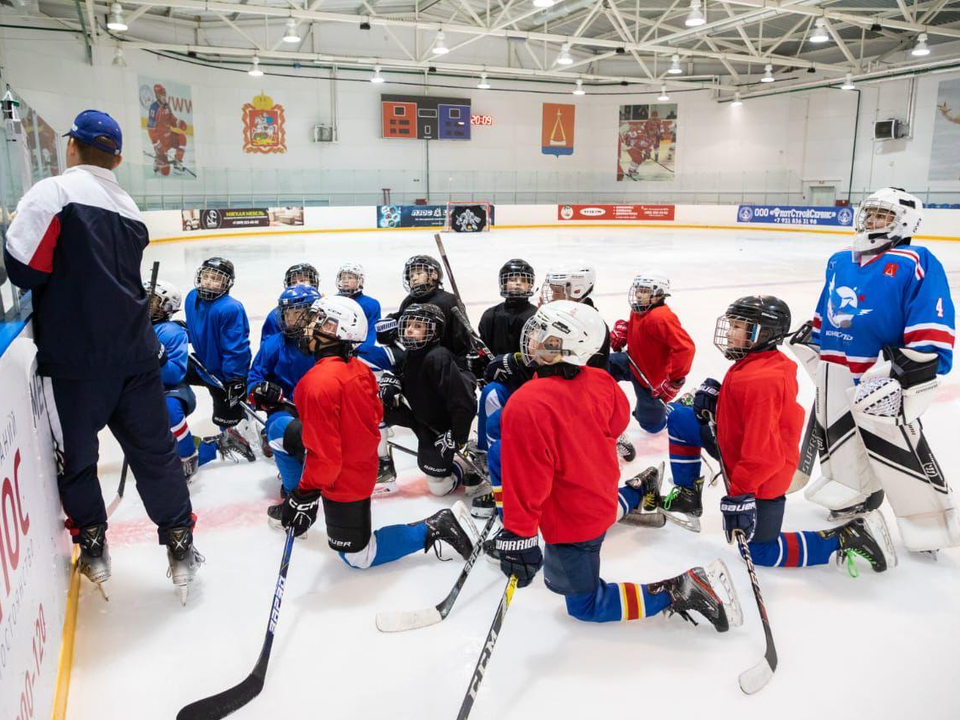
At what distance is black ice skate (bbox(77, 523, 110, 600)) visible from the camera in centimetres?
254

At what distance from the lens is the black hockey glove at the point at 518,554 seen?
2.12 meters

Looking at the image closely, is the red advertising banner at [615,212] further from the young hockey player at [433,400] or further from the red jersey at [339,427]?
the red jersey at [339,427]

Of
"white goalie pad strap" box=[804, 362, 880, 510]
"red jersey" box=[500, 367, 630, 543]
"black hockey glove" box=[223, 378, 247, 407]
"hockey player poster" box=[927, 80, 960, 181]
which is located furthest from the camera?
"hockey player poster" box=[927, 80, 960, 181]

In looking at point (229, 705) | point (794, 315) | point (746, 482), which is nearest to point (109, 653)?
point (229, 705)

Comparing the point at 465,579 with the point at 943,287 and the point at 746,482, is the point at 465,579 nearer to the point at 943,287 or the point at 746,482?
the point at 746,482

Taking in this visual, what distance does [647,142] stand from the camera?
27.5 m

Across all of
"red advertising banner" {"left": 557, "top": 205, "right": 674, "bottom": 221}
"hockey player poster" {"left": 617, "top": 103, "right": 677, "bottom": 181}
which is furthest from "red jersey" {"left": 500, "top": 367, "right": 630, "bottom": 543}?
"hockey player poster" {"left": 617, "top": 103, "right": 677, "bottom": 181}

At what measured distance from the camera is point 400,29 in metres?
22.9

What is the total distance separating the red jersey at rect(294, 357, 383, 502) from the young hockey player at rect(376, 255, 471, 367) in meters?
1.04

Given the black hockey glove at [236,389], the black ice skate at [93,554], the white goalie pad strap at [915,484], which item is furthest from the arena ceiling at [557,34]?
the black ice skate at [93,554]

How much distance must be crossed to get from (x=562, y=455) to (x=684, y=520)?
1.31m

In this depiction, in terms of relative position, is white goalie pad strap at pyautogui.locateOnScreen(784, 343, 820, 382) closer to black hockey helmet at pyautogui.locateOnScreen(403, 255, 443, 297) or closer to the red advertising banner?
black hockey helmet at pyautogui.locateOnScreen(403, 255, 443, 297)

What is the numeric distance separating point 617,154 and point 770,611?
27.1 meters

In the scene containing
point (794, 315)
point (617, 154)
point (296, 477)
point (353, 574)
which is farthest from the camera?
point (617, 154)
